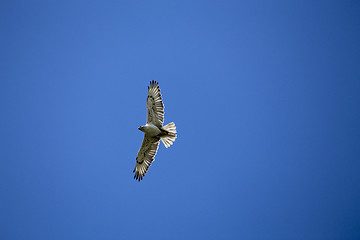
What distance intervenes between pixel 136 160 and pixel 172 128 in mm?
2802

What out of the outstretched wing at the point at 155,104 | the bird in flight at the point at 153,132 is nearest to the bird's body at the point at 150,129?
the bird in flight at the point at 153,132

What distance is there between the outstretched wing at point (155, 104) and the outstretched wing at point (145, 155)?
3.80 ft

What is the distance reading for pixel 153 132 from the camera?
43.8 feet

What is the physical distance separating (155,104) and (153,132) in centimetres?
133

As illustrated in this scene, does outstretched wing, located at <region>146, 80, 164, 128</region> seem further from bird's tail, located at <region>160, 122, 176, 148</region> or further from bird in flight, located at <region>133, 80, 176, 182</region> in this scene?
bird's tail, located at <region>160, 122, 176, 148</region>

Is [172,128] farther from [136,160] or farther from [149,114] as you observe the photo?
[136,160]

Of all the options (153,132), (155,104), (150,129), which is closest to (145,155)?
(153,132)

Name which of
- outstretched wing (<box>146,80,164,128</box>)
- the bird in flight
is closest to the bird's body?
the bird in flight

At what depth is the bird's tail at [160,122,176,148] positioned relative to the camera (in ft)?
43.9

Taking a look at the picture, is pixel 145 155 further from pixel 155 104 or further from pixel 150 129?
pixel 155 104

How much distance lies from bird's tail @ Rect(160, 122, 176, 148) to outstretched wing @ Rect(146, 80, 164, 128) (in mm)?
402

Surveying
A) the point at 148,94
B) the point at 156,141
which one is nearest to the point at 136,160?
the point at 156,141

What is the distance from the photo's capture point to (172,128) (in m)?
13.4

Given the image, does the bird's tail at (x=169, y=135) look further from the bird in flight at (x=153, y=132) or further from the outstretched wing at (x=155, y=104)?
the outstretched wing at (x=155, y=104)
